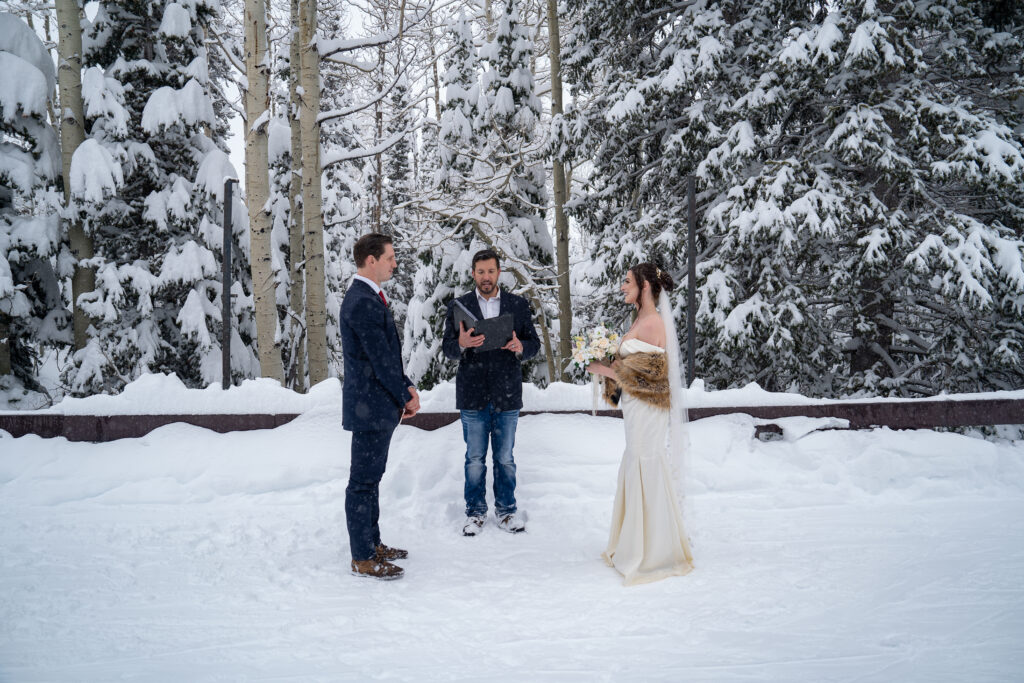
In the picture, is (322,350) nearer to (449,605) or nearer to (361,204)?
(449,605)

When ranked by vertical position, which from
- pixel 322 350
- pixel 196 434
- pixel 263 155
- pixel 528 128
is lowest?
pixel 196 434

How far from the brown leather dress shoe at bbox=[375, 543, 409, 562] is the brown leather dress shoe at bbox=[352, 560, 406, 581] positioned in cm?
21

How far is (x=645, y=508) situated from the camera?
4191 millimetres

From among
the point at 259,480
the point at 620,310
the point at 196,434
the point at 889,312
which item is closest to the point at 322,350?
the point at 196,434

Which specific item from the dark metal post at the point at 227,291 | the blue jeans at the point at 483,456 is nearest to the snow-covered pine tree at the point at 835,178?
the blue jeans at the point at 483,456

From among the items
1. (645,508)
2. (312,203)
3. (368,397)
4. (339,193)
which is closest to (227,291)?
(312,203)

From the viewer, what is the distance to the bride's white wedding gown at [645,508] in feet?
13.4

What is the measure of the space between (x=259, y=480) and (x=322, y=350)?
439 centimetres

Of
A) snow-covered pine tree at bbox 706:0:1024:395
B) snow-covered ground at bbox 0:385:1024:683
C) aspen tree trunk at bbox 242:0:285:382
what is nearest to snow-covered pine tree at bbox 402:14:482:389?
aspen tree trunk at bbox 242:0:285:382

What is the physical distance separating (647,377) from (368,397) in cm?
185

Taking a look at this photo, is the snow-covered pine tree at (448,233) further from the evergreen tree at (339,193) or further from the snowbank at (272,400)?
the evergreen tree at (339,193)

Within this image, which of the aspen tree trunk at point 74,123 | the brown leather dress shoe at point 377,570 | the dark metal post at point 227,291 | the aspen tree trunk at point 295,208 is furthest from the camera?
the aspen tree trunk at point 295,208

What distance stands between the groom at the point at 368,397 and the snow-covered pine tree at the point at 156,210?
8279 mm

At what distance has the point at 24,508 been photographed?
5238 mm
